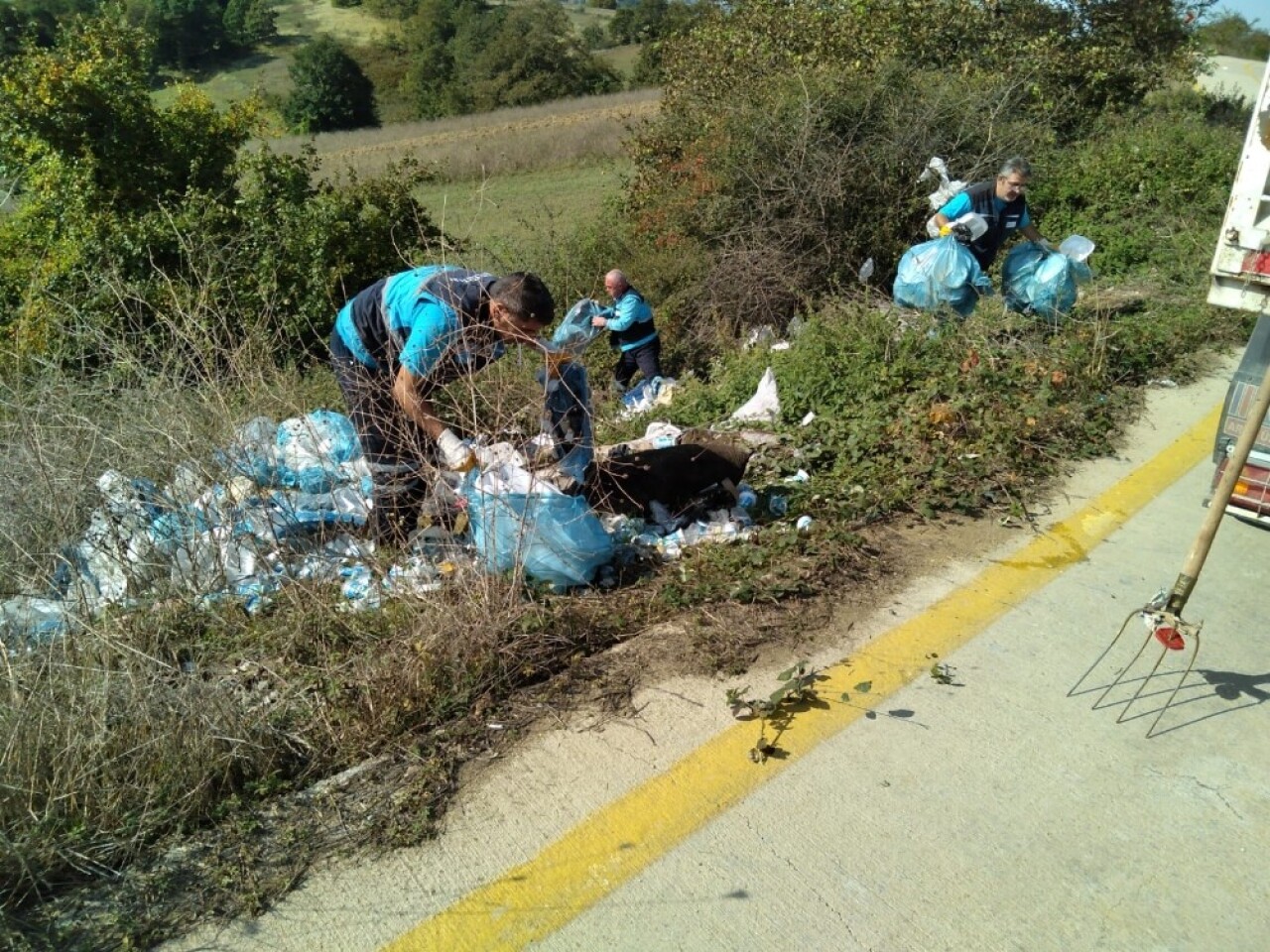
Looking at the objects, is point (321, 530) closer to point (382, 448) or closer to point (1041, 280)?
point (382, 448)

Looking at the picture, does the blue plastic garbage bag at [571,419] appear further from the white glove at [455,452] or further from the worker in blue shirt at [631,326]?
the worker in blue shirt at [631,326]

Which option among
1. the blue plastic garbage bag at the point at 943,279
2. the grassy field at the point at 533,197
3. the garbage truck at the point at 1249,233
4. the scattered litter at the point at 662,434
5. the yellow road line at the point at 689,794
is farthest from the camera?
the grassy field at the point at 533,197

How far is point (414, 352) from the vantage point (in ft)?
12.6

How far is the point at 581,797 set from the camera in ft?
9.36

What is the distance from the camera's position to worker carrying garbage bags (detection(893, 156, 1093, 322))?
685cm

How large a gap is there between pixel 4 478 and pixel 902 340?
474cm

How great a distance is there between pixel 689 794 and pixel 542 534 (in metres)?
1.29

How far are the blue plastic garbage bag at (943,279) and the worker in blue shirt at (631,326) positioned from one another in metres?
2.24

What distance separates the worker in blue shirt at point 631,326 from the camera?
8.30 metres

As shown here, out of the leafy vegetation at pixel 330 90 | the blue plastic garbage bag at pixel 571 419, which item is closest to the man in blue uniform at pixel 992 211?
the blue plastic garbage bag at pixel 571 419

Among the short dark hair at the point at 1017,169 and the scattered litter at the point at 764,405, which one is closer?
the scattered litter at the point at 764,405

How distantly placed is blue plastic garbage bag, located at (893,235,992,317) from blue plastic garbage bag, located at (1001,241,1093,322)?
33 cm

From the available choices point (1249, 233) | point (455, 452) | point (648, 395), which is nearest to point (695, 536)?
point (455, 452)

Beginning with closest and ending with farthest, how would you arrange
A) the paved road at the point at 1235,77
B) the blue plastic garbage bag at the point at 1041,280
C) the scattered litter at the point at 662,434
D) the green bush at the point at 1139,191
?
the scattered litter at the point at 662,434 → the blue plastic garbage bag at the point at 1041,280 → the green bush at the point at 1139,191 → the paved road at the point at 1235,77
